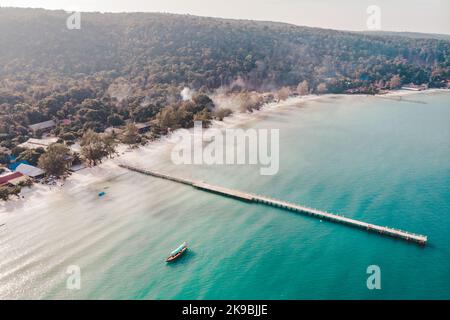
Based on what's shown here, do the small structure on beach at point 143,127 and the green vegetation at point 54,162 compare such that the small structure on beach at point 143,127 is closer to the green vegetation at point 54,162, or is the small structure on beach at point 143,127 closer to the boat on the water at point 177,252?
the green vegetation at point 54,162

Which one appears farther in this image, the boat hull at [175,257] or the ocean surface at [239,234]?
the boat hull at [175,257]

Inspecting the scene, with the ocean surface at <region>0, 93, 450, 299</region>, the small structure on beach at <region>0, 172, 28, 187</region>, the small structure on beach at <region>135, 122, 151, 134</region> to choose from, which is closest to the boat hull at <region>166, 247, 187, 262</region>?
the ocean surface at <region>0, 93, 450, 299</region>

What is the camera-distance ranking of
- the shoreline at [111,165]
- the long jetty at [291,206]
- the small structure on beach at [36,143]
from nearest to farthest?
the long jetty at [291,206], the shoreline at [111,165], the small structure on beach at [36,143]

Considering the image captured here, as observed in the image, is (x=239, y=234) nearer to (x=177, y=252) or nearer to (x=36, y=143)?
(x=177, y=252)

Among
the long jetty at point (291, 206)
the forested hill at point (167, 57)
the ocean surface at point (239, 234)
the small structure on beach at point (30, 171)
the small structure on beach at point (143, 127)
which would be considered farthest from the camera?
the forested hill at point (167, 57)

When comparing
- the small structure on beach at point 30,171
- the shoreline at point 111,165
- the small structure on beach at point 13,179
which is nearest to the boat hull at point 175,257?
the shoreline at point 111,165

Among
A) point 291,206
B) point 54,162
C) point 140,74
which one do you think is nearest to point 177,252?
point 291,206
